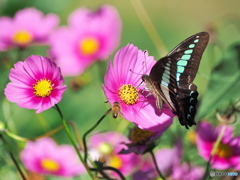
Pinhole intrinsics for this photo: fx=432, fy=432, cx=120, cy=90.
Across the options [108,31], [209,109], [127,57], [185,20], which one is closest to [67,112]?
A: [108,31]

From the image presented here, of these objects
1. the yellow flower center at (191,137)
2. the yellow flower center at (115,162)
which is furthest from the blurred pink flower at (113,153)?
the yellow flower center at (191,137)

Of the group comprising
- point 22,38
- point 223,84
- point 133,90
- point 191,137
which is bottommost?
point 191,137

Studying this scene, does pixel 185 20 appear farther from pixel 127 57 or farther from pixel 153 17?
pixel 127 57

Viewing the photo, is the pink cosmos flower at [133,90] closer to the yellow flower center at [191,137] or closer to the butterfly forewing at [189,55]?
the butterfly forewing at [189,55]

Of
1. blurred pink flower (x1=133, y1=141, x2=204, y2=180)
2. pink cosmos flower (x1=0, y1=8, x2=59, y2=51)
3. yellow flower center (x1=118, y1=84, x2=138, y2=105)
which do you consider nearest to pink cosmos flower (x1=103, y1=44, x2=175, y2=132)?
yellow flower center (x1=118, y1=84, x2=138, y2=105)

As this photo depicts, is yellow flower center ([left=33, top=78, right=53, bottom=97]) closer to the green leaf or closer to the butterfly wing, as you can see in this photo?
the butterfly wing

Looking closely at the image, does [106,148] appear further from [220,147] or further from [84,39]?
[84,39]

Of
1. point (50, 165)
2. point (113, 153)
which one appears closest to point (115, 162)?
point (113, 153)
